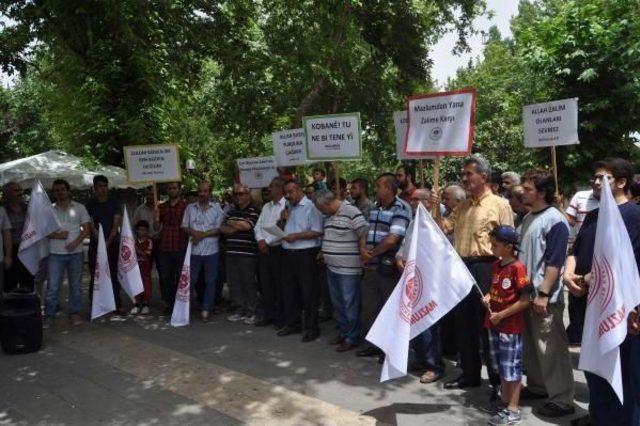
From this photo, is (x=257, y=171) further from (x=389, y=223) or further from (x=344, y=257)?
(x=389, y=223)

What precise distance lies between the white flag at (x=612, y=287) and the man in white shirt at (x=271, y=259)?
13.4 feet

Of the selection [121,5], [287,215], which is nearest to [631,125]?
[287,215]

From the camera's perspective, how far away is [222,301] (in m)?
9.02

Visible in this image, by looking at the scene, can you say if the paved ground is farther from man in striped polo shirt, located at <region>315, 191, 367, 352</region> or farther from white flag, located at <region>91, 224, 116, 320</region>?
white flag, located at <region>91, 224, 116, 320</region>

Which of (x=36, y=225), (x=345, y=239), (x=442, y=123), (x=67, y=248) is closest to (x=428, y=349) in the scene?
(x=345, y=239)

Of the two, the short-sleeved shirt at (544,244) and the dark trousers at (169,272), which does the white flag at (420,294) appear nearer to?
the short-sleeved shirt at (544,244)

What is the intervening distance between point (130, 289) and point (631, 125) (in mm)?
9036

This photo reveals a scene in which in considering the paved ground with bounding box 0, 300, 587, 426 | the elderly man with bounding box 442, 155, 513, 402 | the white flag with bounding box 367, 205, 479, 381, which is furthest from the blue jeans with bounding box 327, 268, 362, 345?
the white flag with bounding box 367, 205, 479, 381

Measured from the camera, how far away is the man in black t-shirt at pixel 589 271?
386 cm

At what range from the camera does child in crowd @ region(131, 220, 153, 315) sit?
338 inches

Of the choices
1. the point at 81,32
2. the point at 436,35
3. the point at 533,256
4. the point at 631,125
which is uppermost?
the point at 436,35

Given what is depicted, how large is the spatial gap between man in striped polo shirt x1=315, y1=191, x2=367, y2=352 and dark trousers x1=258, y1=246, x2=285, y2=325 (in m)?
1.11

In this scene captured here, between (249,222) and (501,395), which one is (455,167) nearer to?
(249,222)

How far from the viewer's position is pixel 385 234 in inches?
230
